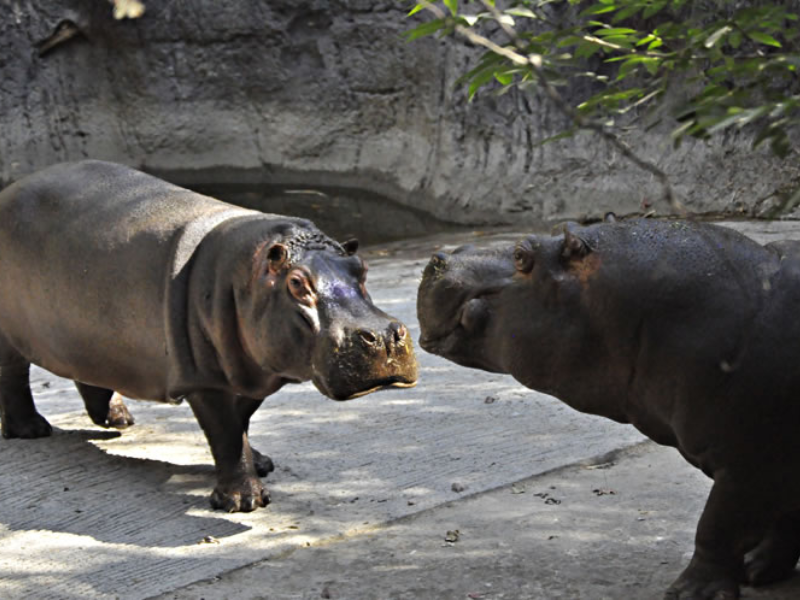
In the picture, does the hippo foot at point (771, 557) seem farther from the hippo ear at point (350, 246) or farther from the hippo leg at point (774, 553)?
the hippo ear at point (350, 246)

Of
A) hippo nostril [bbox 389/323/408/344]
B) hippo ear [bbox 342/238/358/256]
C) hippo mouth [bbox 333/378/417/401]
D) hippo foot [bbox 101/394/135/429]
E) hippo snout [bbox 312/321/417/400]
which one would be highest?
hippo ear [bbox 342/238/358/256]

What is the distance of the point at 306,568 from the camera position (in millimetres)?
3783

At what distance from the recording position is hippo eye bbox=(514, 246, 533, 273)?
10.6 feet

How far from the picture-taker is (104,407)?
206 inches

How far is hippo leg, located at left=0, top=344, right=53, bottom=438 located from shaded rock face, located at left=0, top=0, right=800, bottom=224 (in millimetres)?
8216

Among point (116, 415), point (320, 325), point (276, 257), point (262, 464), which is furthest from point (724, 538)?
point (116, 415)

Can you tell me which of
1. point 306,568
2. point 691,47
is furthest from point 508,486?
point 691,47

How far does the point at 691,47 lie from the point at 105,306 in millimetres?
2711

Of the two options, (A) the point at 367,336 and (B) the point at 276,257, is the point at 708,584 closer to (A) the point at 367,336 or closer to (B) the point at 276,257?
(A) the point at 367,336

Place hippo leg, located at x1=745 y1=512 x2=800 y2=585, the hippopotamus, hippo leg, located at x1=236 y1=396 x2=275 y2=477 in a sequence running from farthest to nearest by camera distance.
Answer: hippo leg, located at x1=236 y1=396 x2=275 y2=477 → the hippopotamus → hippo leg, located at x1=745 y1=512 x2=800 y2=585

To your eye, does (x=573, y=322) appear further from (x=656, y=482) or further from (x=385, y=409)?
(x=385, y=409)

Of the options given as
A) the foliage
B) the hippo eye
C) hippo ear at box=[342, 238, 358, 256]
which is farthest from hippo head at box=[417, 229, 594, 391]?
hippo ear at box=[342, 238, 358, 256]

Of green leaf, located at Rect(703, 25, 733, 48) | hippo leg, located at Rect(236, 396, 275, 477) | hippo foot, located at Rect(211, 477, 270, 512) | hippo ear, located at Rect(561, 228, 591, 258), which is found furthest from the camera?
hippo leg, located at Rect(236, 396, 275, 477)

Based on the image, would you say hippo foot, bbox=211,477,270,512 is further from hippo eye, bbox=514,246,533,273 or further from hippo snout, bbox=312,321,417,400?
hippo eye, bbox=514,246,533,273
